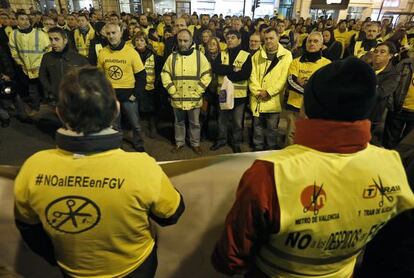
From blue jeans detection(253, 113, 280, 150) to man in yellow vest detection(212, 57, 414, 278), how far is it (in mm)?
3366

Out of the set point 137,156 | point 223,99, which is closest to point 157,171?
point 137,156

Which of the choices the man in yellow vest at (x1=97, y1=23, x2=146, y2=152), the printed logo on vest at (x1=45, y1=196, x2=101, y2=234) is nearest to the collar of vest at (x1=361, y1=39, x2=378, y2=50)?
the man in yellow vest at (x1=97, y1=23, x2=146, y2=152)

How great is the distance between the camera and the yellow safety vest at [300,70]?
12.9ft

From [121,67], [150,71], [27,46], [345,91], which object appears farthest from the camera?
[27,46]

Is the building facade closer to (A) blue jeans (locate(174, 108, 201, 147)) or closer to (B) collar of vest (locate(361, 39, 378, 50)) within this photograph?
(B) collar of vest (locate(361, 39, 378, 50))

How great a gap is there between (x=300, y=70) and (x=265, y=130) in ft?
3.75

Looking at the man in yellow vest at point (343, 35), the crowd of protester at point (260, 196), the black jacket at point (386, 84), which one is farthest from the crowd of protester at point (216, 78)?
the man in yellow vest at point (343, 35)

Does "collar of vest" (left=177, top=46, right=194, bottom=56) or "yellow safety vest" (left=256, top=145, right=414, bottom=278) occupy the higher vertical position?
"collar of vest" (left=177, top=46, right=194, bottom=56)

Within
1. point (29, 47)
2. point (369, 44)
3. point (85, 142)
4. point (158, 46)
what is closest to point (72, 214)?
point (85, 142)

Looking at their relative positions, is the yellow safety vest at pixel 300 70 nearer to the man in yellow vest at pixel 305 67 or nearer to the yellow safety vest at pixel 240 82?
the man in yellow vest at pixel 305 67

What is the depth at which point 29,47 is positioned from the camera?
5.41 meters

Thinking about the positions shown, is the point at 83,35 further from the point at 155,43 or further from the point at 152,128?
the point at 152,128

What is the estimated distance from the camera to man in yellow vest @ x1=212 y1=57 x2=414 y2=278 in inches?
39.6

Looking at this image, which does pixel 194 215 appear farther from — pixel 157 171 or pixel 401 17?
pixel 401 17
